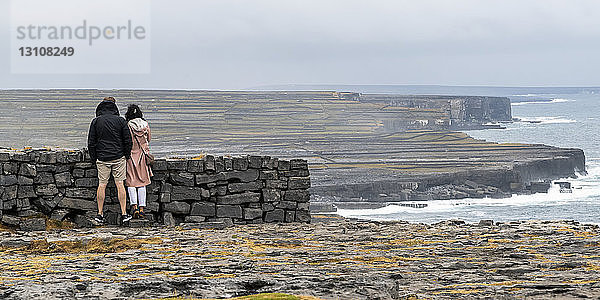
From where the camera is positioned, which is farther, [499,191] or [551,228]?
[499,191]

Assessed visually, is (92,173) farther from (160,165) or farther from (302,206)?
(302,206)

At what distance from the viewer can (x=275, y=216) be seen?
54.1 ft

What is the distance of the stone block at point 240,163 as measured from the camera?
16.1 metres

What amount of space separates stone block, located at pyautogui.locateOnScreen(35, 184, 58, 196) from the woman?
4.43 feet

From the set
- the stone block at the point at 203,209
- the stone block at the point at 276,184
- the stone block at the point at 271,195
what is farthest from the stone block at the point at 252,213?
the stone block at the point at 203,209

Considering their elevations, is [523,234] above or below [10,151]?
below

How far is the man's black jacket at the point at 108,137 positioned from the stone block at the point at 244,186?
2153mm

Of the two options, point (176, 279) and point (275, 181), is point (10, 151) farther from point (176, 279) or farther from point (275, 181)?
point (176, 279)

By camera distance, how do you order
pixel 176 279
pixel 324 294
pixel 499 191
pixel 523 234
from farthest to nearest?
pixel 499 191
pixel 523 234
pixel 176 279
pixel 324 294

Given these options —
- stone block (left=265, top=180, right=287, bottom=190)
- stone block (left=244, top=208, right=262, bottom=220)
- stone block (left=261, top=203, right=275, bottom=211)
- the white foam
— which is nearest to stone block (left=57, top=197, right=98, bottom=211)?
stone block (left=244, top=208, right=262, bottom=220)

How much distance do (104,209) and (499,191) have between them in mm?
66451

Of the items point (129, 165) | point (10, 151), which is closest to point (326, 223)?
point (129, 165)

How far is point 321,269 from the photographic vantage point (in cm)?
921

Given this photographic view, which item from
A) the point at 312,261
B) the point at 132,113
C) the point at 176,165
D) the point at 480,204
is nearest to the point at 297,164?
the point at 176,165
